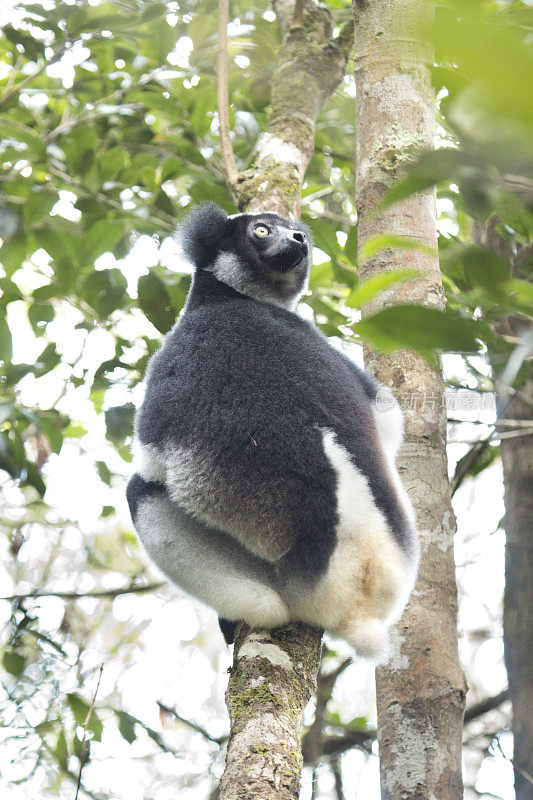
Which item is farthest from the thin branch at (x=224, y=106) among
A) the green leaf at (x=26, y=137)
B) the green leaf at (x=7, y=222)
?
the green leaf at (x=7, y=222)

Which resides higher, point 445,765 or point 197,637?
point 197,637

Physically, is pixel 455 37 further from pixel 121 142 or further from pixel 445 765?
pixel 121 142

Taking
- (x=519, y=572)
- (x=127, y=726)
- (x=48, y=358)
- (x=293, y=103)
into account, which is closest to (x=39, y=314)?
(x=48, y=358)

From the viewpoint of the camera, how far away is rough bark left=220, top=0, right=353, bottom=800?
1.72m

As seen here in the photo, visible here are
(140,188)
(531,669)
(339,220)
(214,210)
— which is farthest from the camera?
(339,220)

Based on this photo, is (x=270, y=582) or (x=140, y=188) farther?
(x=140, y=188)

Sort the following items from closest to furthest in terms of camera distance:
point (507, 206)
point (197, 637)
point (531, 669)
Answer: point (507, 206) < point (531, 669) < point (197, 637)

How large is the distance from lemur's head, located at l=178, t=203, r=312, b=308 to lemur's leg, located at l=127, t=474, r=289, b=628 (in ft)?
3.37

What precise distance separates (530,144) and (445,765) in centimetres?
213

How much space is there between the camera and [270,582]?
2.47 m

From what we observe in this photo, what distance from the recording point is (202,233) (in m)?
3.39

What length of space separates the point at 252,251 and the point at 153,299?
627mm

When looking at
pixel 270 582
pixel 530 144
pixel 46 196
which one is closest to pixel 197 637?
pixel 46 196

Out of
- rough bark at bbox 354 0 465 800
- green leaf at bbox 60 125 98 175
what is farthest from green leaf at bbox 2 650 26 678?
green leaf at bbox 60 125 98 175
